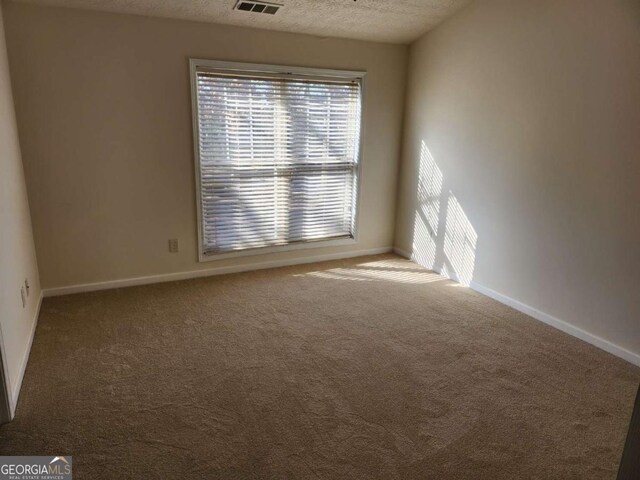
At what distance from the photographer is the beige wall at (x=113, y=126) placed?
3127 millimetres

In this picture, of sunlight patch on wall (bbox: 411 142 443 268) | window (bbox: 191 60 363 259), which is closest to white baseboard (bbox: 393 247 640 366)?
sunlight patch on wall (bbox: 411 142 443 268)

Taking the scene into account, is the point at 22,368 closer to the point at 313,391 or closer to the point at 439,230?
the point at 313,391

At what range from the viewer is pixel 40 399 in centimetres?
219

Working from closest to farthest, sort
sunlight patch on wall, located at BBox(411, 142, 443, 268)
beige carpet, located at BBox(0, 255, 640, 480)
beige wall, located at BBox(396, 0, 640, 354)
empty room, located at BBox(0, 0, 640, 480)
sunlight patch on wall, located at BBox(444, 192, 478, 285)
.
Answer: beige carpet, located at BBox(0, 255, 640, 480) < empty room, located at BBox(0, 0, 640, 480) < beige wall, located at BBox(396, 0, 640, 354) < sunlight patch on wall, located at BBox(444, 192, 478, 285) < sunlight patch on wall, located at BBox(411, 142, 443, 268)

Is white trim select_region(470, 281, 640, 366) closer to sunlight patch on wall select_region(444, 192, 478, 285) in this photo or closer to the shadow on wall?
sunlight patch on wall select_region(444, 192, 478, 285)

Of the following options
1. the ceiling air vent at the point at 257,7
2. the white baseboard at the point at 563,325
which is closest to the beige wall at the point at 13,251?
the ceiling air vent at the point at 257,7

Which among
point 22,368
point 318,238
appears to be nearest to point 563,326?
point 318,238

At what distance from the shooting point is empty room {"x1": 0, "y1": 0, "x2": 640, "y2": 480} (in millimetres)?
2025

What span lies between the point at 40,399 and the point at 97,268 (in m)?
1.59

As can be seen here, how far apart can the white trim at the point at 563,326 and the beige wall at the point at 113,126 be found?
2.59 meters

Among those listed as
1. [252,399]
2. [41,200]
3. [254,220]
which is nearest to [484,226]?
[254,220]

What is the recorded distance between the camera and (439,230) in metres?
4.21

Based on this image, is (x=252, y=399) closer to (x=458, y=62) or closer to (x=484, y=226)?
(x=484, y=226)

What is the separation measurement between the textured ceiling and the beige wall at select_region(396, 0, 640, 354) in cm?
29
